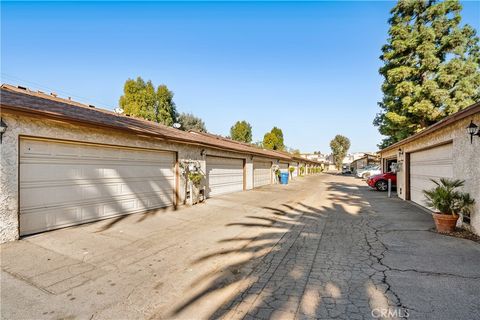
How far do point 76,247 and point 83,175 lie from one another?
2183 mm

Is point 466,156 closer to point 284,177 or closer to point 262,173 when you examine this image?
point 262,173

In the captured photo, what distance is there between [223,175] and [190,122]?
30.3 m

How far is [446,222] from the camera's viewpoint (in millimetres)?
6254

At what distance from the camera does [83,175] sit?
6684 mm

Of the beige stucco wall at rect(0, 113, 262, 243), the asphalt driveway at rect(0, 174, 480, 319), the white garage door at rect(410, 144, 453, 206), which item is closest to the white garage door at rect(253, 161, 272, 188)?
the white garage door at rect(410, 144, 453, 206)

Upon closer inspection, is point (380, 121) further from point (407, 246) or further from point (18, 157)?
point (18, 157)

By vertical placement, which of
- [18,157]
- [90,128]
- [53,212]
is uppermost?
[90,128]

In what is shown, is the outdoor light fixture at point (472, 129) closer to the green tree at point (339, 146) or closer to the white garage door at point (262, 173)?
the white garage door at point (262, 173)

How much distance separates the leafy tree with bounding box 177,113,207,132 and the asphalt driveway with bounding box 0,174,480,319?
35.2 metres

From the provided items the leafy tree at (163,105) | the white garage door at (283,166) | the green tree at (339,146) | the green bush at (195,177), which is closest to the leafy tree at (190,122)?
the leafy tree at (163,105)

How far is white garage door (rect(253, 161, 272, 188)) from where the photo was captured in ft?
61.2

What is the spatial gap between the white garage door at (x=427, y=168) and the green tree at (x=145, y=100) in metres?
29.6

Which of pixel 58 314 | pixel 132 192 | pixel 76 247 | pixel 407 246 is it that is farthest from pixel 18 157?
pixel 407 246

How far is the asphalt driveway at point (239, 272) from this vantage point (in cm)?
309
